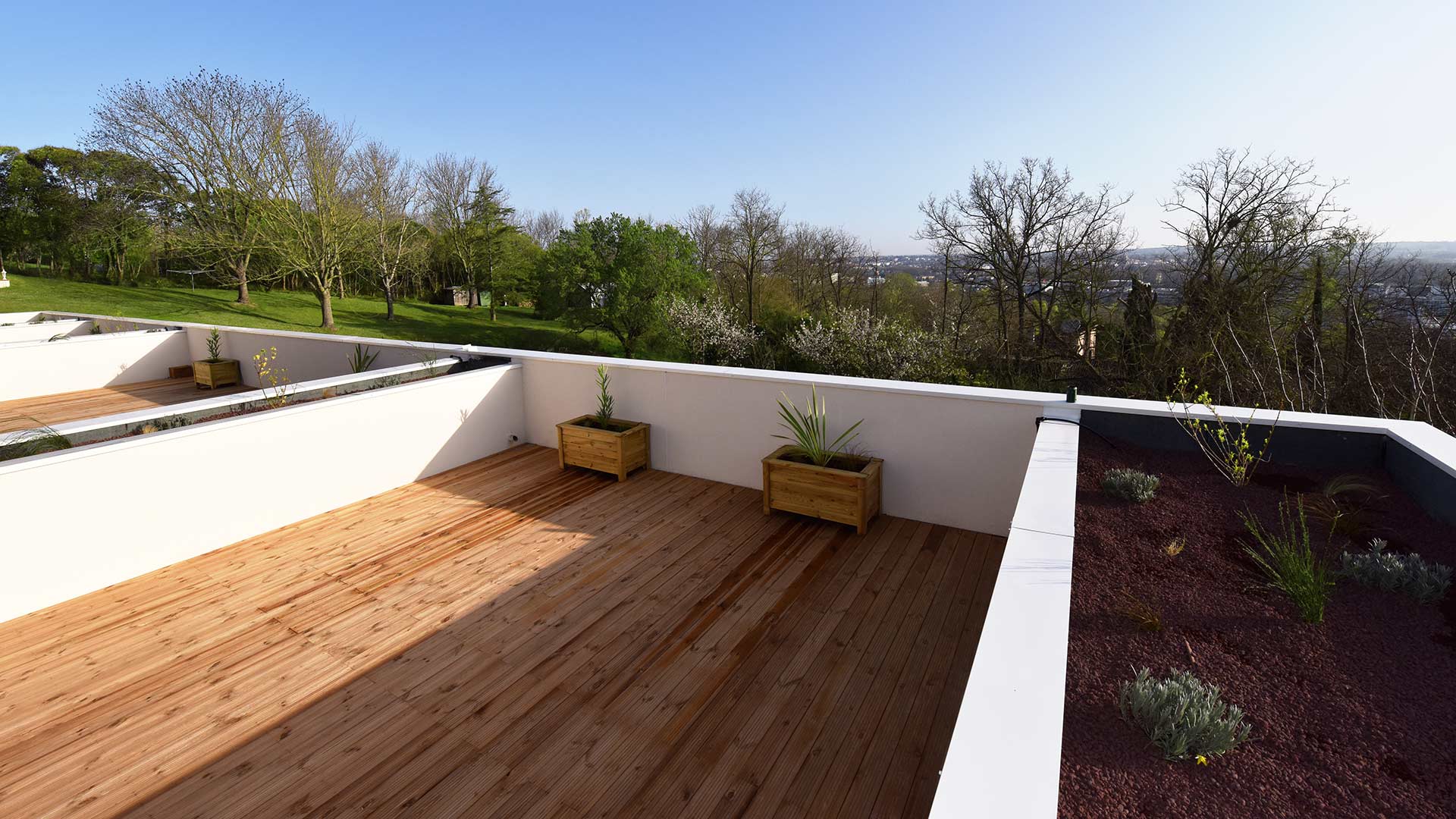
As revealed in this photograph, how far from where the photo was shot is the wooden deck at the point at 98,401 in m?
5.96

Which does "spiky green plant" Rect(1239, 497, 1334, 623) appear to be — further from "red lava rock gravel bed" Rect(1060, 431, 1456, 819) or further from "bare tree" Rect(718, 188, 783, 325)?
"bare tree" Rect(718, 188, 783, 325)

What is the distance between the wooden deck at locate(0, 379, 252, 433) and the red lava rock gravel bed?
727 cm

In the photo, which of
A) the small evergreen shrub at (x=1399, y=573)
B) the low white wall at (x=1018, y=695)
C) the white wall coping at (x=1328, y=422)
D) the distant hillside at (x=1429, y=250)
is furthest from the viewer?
the distant hillside at (x=1429, y=250)

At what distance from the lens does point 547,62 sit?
53.7 ft

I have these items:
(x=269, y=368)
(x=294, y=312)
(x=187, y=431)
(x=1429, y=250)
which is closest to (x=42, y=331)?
(x=269, y=368)

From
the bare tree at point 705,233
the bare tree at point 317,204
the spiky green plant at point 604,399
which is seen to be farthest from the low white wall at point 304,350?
the bare tree at point 705,233

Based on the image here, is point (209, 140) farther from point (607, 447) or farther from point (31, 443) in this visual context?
point (607, 447)

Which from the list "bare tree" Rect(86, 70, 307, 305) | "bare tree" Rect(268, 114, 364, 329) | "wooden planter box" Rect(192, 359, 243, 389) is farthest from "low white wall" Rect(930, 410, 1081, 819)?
"bare tree" Rect(86, 70, 307, 305)

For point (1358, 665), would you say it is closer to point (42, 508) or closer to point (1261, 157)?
point (42, 508)

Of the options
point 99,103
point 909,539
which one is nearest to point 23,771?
point 909,539

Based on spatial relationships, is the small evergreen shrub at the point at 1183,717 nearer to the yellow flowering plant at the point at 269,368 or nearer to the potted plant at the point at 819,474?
the potted plant at the point at 819,474

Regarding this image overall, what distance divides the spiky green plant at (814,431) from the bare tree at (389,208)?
67.8 ft

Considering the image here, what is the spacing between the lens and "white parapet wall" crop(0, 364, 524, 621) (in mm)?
2783

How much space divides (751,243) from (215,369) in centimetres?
2068
